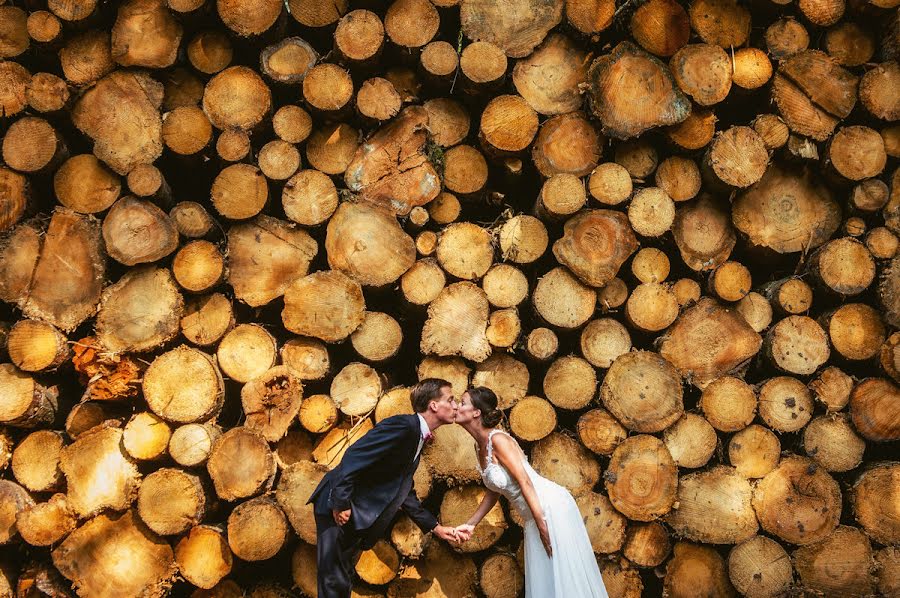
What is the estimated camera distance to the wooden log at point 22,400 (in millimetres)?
3734

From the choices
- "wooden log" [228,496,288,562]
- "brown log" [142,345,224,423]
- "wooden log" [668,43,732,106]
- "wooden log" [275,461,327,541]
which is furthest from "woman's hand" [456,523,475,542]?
"wooden log" [668,43,732,106]

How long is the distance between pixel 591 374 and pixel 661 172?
56.1 inches

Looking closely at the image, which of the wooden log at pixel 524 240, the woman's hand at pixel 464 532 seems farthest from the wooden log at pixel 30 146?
the woman's hand at pixel 464 532

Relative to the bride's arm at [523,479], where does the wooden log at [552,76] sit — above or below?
above

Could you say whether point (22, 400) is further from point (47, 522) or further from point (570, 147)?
point (570, 147)

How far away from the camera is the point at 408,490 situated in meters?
3.54

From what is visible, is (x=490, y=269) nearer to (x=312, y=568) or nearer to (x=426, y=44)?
(x=426, y=44)

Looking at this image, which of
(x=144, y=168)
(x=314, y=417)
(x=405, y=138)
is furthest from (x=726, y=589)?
(x=144, y=168)

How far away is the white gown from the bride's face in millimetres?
140

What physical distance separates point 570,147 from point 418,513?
2446mm

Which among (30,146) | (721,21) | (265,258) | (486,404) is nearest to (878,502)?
(486,404)

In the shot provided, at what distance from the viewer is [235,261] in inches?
156

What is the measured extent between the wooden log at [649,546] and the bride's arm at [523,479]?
818 mm

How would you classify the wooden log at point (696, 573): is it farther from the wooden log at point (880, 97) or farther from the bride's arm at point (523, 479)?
the wooden log at point (880, 97)
